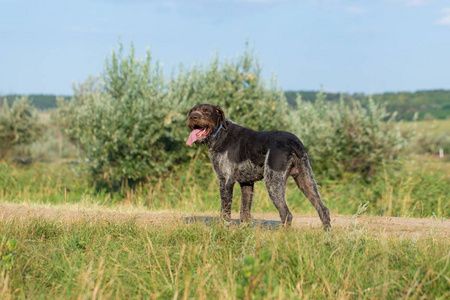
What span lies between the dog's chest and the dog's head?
34cm

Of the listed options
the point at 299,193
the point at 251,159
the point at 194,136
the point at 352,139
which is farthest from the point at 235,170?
the point at 352,139

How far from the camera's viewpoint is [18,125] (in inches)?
945

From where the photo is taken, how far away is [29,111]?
83.9 feet

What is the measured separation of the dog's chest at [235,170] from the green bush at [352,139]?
28.9 ft

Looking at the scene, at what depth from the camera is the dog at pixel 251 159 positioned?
5656 millimetres

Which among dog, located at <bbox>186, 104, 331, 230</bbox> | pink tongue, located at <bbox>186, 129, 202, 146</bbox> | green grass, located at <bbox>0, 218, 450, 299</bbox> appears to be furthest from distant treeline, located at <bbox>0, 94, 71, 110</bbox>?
green grass, located at <bbox>0, 218, 450, 299</bbox>

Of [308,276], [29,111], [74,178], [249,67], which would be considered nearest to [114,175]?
[74,178]

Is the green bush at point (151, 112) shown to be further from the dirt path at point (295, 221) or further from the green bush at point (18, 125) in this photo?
the green bush at point (18, 125)

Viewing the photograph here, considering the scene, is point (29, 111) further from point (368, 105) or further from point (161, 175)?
point (368, 105)

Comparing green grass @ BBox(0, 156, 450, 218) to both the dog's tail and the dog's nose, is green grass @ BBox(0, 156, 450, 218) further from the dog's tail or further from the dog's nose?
the dog's nose

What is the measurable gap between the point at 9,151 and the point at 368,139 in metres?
17.8

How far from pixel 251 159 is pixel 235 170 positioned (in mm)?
Result: 323

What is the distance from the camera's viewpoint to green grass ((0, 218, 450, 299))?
12.2 ft

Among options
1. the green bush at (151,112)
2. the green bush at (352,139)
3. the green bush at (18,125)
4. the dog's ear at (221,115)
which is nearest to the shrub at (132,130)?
the green bush at (151,112)
